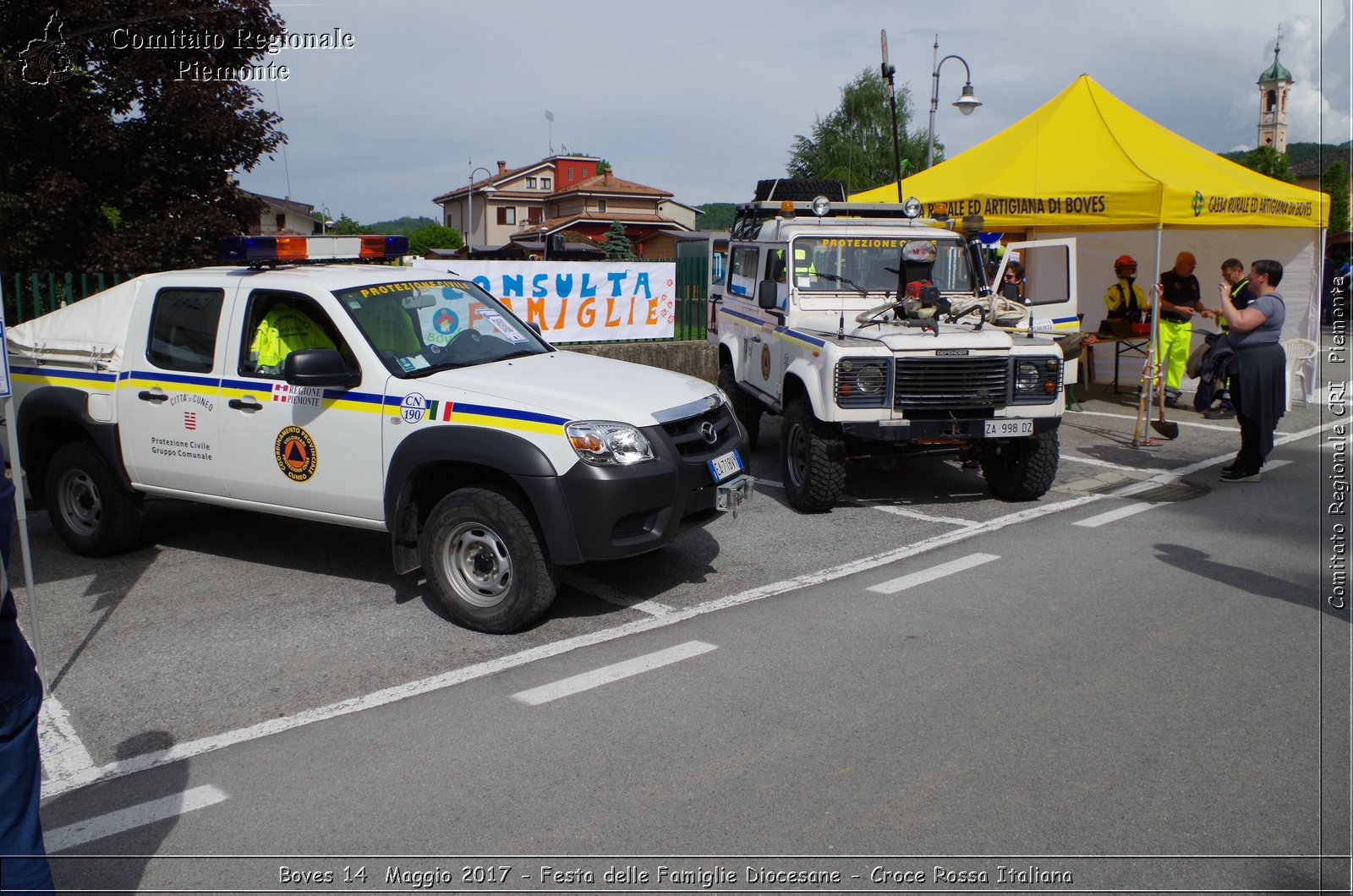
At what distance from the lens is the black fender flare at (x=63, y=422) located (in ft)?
21.7

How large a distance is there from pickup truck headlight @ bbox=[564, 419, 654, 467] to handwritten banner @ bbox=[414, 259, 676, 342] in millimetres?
7510

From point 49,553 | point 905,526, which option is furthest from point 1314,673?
point 49,553

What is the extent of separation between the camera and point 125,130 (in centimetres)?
1073

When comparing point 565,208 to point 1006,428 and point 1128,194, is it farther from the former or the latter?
point 1006,428

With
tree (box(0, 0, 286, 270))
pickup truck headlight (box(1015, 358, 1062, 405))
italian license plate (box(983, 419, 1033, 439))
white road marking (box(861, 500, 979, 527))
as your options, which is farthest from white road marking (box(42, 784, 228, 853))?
tree (box(0, 0, 286, 270))

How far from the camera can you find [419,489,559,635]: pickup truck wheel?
5375 mm

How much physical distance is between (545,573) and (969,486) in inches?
199

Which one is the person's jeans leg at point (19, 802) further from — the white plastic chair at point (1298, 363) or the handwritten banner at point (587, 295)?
the white plastic chair at point (1298, 363)

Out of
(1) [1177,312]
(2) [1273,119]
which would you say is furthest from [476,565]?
(2) [1273,119]

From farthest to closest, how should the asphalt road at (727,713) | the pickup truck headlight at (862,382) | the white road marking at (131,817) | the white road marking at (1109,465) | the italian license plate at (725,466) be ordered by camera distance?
the white road marking at (1109,465) → the pickup truck headlight at (862,382) → the italian license plate at (725,466) → the white road marking at (131,817) → the asphalt road at (727,713)

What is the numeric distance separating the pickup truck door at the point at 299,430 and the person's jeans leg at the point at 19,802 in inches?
123

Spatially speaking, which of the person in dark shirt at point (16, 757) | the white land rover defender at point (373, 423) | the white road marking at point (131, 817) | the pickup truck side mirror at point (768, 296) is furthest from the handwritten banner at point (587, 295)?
A: the person in dark shirt at point (16, 757)

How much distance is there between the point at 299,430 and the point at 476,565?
1.32 metres

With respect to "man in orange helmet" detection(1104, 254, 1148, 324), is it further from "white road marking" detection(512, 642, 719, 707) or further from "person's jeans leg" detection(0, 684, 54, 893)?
"person's jeans leg" detection(0, 684, 54, 893)
